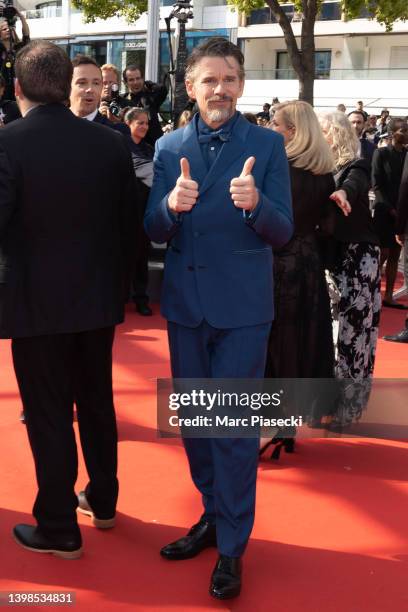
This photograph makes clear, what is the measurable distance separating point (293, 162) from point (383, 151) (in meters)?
4.65

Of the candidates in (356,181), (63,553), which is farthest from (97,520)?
(356,181)

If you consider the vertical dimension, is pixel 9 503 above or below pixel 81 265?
below

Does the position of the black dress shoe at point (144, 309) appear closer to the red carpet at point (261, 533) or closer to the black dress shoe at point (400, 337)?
the black dress shoe at point (400, 337)

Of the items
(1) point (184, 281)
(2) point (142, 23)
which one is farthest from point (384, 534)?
(2) point (142, 23)

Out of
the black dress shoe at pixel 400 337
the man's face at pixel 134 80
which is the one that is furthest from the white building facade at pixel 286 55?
the black dress shoe at pixel 400 337

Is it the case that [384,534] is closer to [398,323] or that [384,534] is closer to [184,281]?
[184,281]

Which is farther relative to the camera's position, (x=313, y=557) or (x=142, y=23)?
(x=142, y=23)

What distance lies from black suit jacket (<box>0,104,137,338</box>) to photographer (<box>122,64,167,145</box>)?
17.7ft

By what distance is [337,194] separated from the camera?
420cm

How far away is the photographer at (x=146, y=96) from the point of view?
27.2 ft

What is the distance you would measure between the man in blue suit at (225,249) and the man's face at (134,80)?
18.4 feet

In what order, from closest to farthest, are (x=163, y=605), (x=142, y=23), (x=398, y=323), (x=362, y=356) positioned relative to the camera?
(x=163, y=605)
(x=362, y=356)
(x=398, y=323)
(x=142, y=23)

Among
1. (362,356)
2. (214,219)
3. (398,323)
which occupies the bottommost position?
(398,323)

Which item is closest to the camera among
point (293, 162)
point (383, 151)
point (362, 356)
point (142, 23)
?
point (293, 162)
